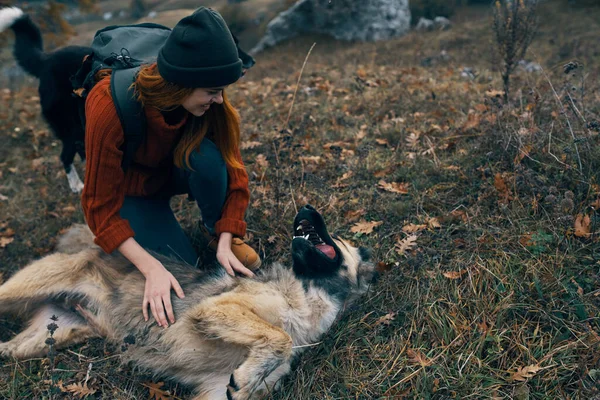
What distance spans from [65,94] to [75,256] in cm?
151

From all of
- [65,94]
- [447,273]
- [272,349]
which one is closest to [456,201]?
[447,273]

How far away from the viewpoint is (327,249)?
3.13 meters

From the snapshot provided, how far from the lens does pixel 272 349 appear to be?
2.46m

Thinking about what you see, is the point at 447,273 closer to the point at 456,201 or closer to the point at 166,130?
the point at 456,201

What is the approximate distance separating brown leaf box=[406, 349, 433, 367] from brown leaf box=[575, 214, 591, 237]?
1.35m

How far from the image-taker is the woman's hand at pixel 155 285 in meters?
2.78

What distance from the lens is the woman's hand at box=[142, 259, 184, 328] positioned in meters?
2.77

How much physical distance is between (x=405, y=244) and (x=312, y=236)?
710mm

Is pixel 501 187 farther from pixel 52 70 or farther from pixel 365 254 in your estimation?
pixel 52 70

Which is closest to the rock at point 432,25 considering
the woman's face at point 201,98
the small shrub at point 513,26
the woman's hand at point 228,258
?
the small shrub at point 513,26

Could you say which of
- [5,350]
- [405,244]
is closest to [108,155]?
[5,350]

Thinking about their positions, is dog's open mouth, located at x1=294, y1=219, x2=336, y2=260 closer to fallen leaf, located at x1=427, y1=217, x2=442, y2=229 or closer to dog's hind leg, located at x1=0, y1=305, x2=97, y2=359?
fallen leaf, located at x1=427, y1=217, x2=442, y2=229

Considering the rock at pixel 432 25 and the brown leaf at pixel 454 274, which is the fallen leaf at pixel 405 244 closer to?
the brown leaf at pixel 454 274

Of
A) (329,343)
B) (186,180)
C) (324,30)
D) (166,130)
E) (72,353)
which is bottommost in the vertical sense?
(324,30)
